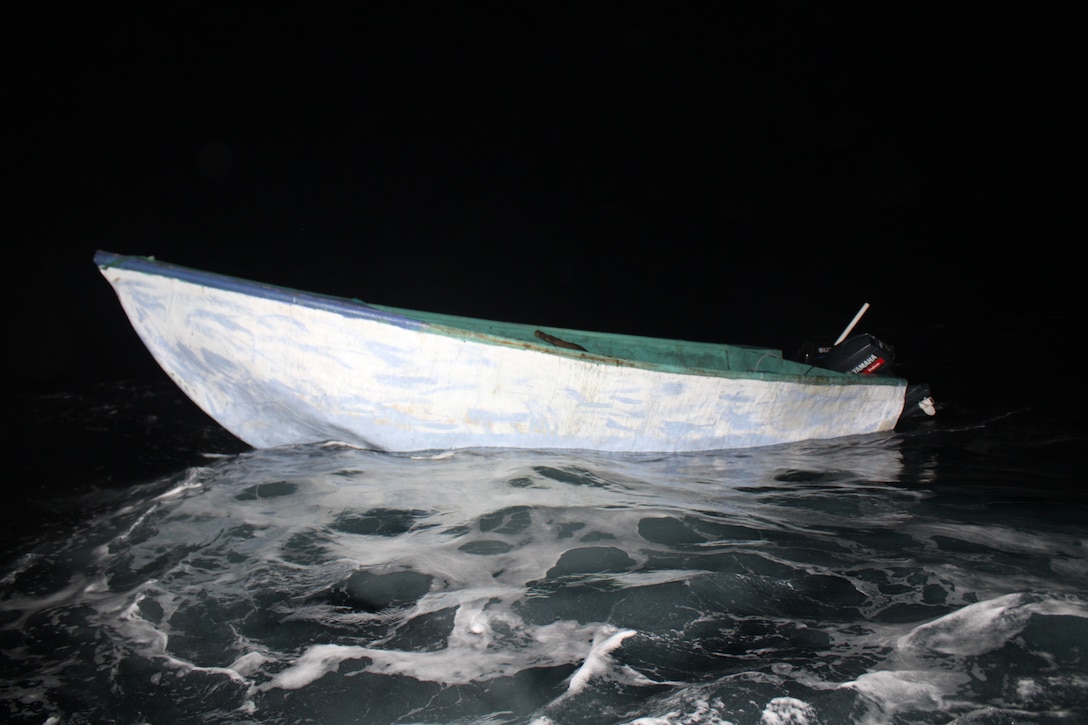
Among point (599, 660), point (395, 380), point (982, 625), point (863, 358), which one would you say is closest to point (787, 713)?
point (599, 660)

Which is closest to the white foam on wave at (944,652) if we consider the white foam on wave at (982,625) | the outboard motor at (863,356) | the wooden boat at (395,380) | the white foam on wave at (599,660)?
the white foam on wave at (982,625)

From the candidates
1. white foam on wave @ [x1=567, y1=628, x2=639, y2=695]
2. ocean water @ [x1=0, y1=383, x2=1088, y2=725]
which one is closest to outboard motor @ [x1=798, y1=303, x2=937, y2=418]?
ocean water @ [x1=0, y1=383, x2=1088, y2=725]

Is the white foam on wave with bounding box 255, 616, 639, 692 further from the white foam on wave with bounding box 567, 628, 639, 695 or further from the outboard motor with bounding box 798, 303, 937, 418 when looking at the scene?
the outboard motor with bounding box 798, 303, 937, 418

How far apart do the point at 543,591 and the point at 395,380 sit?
76.3 inches

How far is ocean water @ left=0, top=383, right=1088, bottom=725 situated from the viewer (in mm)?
2186

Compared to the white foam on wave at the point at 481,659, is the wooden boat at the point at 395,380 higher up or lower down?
higher up

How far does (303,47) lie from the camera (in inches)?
879

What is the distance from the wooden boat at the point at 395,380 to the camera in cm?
405

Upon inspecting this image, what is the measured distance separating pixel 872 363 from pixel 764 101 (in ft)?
80.0

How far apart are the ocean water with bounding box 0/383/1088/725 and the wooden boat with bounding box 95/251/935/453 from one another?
9.4 inches

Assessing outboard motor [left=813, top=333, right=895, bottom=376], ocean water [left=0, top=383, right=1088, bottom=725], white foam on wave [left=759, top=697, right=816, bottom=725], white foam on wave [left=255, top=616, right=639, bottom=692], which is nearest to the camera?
white foam on wave [left=759, top=697, right=816, bottom=725]

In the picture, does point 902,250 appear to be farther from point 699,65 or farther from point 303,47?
point 303,47

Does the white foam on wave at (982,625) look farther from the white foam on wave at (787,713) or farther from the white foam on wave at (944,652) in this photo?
the white foam on wave at (787,713)

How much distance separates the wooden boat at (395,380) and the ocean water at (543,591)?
0.24 m
